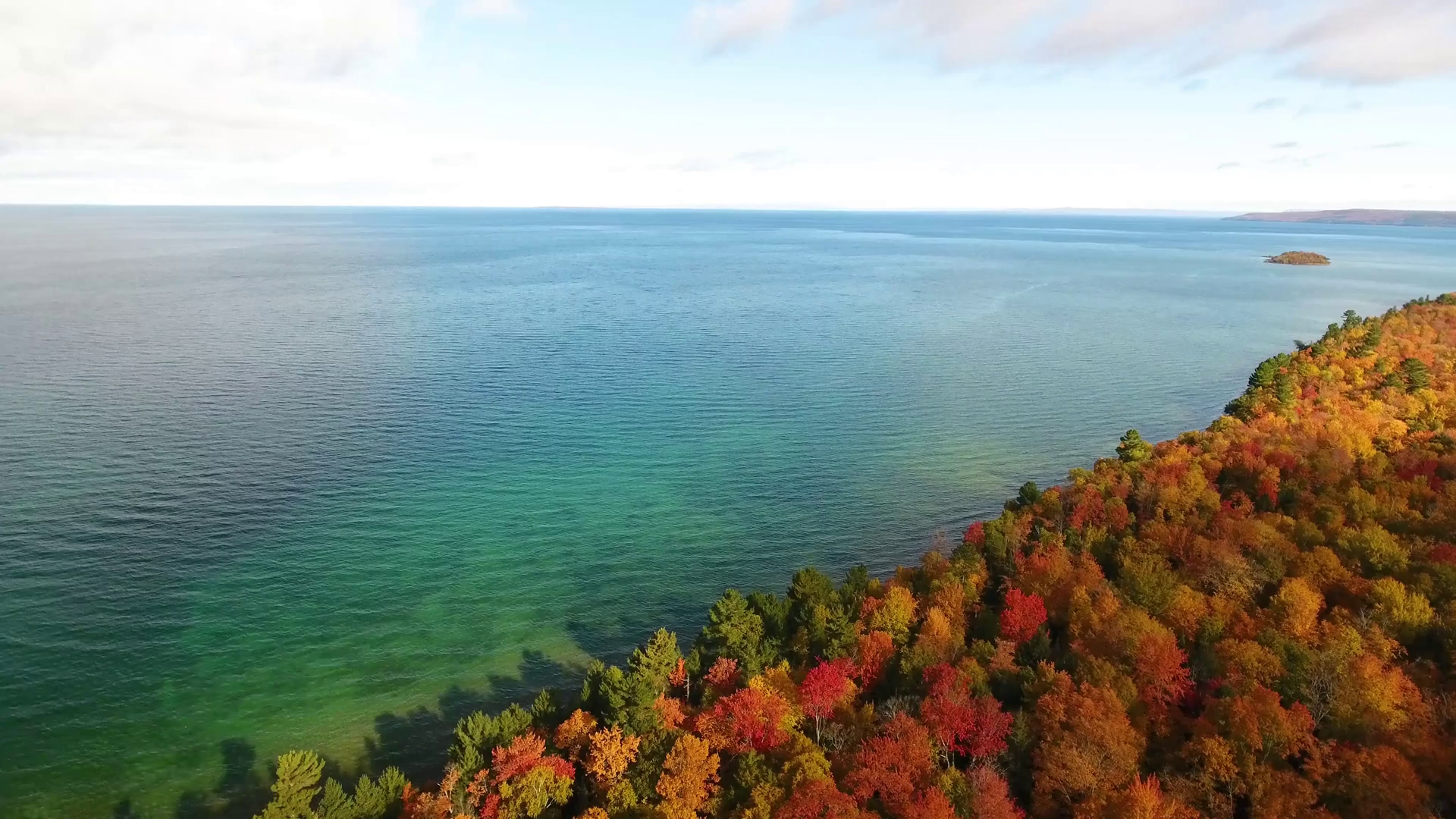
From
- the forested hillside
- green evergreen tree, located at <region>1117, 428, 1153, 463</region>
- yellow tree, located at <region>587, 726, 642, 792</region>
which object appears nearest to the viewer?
the forested hillside

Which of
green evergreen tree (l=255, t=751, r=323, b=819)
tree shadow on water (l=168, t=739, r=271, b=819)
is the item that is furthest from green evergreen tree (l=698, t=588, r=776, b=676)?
tree shadow on water (l=168, t=739, r=271, b=819)

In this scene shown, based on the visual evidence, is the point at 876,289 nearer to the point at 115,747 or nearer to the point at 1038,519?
the point at 1038,519

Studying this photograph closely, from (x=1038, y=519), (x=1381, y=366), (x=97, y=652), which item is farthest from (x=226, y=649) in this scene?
(x=1381, y=366)

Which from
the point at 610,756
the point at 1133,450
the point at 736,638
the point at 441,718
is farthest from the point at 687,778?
the point at 1133,450

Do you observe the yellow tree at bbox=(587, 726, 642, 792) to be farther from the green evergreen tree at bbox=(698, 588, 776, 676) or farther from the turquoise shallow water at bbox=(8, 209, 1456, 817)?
the turquoise shallow water at bbox=(8, 209, 1456, 817)

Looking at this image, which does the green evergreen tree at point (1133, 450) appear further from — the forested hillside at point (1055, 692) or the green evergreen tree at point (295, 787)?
the green evergreen tree at point (295, 787)

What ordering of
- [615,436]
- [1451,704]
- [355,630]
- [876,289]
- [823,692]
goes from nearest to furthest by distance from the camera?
[1451,704] → [823,692] → [355,630] → [615,436] → [876,289]
